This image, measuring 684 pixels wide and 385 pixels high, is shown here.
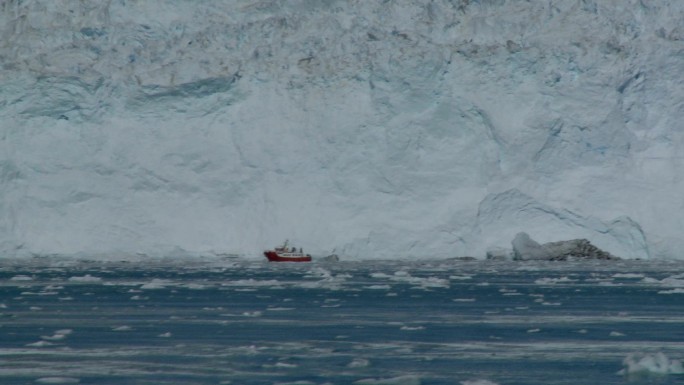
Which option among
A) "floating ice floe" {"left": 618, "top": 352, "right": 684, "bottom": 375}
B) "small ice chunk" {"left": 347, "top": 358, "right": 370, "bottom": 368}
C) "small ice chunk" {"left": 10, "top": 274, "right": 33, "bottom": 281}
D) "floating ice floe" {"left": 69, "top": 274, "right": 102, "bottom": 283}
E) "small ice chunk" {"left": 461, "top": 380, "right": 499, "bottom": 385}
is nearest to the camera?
"small ice chunk" {"left": 461, "top": 380, "right": 499, "bottom": 385}

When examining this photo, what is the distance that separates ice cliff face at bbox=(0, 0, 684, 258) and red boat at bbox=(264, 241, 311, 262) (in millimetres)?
354

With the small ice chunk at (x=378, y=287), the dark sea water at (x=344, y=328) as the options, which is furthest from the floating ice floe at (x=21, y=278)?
the small ice chunk at (x=378, y=287)

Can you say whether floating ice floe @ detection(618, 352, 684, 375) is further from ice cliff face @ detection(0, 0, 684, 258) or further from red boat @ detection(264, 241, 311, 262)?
red boat @ detection(264, 241, 311, 262)

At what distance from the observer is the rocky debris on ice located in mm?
22453

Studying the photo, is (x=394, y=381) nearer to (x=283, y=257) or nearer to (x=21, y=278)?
(x=21, y=278)

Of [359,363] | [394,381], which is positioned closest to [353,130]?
[359,363]

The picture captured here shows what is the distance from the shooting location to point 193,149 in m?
23.6

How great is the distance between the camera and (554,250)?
2312cm

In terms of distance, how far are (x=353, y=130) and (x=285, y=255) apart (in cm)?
294

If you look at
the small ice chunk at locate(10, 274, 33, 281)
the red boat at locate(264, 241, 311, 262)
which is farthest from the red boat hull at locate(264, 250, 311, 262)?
the small ice chunk at locate(10, 274, 33, 281)

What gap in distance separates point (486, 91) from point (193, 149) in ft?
20.3

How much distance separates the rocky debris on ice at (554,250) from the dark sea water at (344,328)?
3262 mm

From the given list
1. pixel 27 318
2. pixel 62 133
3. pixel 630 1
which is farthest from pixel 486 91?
pixel 27 318

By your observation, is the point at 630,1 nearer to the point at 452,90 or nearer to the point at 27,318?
the point at 452,90
